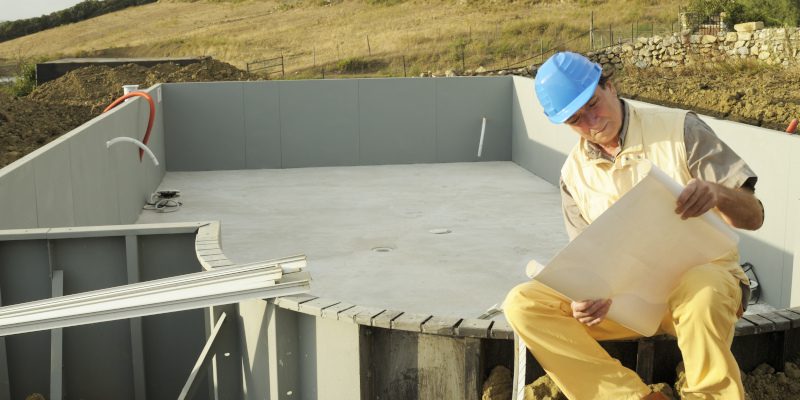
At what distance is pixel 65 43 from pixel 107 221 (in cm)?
5351

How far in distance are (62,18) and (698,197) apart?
241 ft

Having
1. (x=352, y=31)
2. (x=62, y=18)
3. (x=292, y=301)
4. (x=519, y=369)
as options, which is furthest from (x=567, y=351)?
(x=62, y=18)

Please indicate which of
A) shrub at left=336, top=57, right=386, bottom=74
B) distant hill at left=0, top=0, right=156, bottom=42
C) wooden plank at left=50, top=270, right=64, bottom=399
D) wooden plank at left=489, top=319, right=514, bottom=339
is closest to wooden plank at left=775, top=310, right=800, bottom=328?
wooden plank at left=489, top=319, right=514, bottom=339

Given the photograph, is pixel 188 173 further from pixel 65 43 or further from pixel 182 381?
pixel 65 43

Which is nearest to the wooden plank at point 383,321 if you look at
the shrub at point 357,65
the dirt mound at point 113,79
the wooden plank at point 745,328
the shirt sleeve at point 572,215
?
the shirt sleeve at point 572,215

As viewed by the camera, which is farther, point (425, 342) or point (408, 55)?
point (408, 55)

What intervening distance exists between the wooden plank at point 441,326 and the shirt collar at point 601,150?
0.85 meters

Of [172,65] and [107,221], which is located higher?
[172,65]

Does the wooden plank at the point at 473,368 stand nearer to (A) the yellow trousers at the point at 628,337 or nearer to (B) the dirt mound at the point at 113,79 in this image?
(A) the yellow trousers at the point at 628,337

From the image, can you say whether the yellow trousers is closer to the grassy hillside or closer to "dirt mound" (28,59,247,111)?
"dirt mound" (28,59,247,111)

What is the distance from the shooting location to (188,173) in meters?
15.7

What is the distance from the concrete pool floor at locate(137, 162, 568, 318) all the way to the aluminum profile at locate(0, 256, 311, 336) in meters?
3.39

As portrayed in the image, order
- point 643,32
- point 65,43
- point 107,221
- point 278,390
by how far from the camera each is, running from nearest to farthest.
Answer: point 278,390 → point 107,221 → point 643,32 → point 65,43

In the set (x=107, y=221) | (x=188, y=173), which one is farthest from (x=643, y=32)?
(x=107, y=221)
